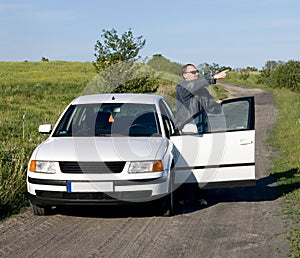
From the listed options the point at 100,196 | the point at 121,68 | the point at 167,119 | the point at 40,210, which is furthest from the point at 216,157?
the point at 121,68

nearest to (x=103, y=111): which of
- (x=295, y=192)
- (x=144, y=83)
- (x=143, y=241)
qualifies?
(x=143, y=241)

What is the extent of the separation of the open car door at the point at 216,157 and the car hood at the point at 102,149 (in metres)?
0.33

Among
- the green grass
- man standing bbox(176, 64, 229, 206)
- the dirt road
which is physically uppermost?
man standing bbox(176, 64, 229, 206)

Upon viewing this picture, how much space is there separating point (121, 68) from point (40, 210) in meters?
14.1

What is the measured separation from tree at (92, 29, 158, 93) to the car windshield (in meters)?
11.8

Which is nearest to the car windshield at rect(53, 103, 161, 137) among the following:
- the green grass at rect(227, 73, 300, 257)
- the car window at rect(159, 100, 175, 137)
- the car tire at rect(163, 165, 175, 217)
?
the car window at rect(159, 100, 175, 137)

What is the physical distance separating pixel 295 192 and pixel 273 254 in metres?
3.25

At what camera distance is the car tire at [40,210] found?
6923mm

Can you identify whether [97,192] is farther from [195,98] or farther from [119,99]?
[195,98]

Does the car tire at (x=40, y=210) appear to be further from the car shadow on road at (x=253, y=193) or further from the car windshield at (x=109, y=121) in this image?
the car shadow on road at (x=253, y=193)

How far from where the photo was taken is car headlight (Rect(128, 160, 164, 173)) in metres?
6.44

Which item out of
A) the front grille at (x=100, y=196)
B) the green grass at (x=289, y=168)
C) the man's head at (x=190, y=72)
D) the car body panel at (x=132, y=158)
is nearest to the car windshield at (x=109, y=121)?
the car body panel at (x=132, y=158)

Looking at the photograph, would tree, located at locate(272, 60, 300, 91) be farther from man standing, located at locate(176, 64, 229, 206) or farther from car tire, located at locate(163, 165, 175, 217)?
car tire, located at locate(163, 165, 175, 217)

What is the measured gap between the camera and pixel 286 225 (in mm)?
6492
